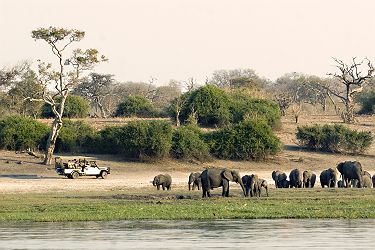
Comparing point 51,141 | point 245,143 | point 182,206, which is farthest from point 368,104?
point 182,206

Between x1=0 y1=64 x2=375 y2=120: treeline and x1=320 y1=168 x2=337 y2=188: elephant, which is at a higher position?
x1=0 y1=64 x2=375 y2=120: treeline

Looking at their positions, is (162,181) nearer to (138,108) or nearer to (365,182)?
(365,182)

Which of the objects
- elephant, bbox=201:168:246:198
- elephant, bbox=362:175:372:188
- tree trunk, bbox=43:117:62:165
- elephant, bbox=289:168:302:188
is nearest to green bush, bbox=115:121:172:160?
tree trunk, bbox=43:117:62:165

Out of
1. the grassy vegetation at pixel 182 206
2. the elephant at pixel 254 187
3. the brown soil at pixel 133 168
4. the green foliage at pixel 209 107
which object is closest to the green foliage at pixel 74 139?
the brown soil at pixel 133 168

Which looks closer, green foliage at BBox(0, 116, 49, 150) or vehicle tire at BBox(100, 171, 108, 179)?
vehicle tire at BBox(100, 171, 108, 179)

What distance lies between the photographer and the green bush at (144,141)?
184 feet

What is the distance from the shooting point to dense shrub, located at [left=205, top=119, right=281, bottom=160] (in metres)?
57.8

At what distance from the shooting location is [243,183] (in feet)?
132

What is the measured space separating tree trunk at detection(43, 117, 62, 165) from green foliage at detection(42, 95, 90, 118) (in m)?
18.6

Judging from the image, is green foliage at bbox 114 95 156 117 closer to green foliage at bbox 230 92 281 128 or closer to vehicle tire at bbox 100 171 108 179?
green foliage at bbox 230 92 281 128

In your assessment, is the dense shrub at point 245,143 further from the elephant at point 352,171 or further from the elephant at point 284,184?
the elephant at point 352,171

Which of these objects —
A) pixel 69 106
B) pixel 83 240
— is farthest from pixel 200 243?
pixel 69 106

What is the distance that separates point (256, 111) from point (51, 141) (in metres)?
15.6

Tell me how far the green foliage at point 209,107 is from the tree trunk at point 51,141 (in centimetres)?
1271
